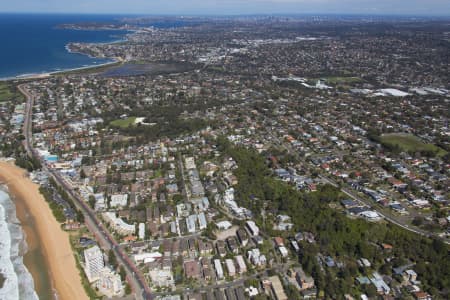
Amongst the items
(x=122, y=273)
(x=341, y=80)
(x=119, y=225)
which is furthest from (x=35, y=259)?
(x=341, y=80)

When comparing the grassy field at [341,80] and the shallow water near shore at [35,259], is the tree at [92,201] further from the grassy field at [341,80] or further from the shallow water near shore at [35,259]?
the grassy field at [341,80]

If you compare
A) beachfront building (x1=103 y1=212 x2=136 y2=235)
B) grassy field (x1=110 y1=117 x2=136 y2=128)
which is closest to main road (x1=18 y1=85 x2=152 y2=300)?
beachfront building (x1=103 y1=212 x2=136 y2=235)

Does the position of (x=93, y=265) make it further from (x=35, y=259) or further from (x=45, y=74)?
(x=45, y=74)

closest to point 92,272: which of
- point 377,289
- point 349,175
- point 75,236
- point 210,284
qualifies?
point 75,236

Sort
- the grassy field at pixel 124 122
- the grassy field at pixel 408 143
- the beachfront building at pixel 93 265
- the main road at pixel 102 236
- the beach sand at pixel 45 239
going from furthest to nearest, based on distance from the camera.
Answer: the grassy field at pixel 124 122 → the grassy field at pixel 408 143 → the beach sand at pixel 45 239 → the beachfront building at pixel 93 265 → the main road at pixel 102 236

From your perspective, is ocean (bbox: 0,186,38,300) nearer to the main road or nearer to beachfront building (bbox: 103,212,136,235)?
the main road

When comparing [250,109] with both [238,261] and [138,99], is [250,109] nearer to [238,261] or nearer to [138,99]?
[138,99]

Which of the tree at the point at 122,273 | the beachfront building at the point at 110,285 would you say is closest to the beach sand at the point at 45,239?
the beachfront building at the point at 110,285
